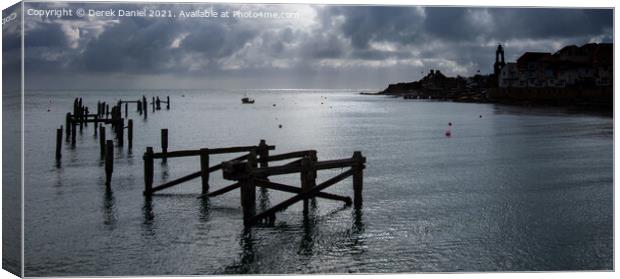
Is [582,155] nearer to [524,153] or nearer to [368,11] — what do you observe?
[524,153]

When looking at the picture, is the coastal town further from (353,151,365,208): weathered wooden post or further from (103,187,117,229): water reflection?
(103,187,117,229): water reflection

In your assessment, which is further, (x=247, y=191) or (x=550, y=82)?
(x=550, y=82)

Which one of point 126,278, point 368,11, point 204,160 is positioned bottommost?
point 126,278

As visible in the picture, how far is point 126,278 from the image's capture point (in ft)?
40.5

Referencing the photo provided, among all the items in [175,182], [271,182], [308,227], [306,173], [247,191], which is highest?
[306,173]

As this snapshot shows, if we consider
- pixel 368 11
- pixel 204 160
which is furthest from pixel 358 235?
pixel 204 160

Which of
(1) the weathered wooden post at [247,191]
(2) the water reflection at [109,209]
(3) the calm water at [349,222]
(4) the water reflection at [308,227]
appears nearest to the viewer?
(3) the calm water at [349,222]

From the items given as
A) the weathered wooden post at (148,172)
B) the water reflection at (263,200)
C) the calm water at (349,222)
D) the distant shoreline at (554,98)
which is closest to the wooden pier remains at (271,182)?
the weathered wooden post at (148,172)

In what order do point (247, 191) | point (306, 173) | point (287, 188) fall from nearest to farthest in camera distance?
point (247, 191) < point (306, 173) < point (287, 188)

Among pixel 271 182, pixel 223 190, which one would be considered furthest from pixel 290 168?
pixel 223 190

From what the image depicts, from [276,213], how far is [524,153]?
18.5 meters

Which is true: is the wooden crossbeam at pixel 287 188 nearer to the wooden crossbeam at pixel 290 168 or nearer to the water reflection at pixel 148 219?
the wooden crossbeam at pixel 290 168

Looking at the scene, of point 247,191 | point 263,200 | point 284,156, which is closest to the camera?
point 247,191

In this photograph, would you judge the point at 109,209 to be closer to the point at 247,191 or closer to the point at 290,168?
the point at 247,191
